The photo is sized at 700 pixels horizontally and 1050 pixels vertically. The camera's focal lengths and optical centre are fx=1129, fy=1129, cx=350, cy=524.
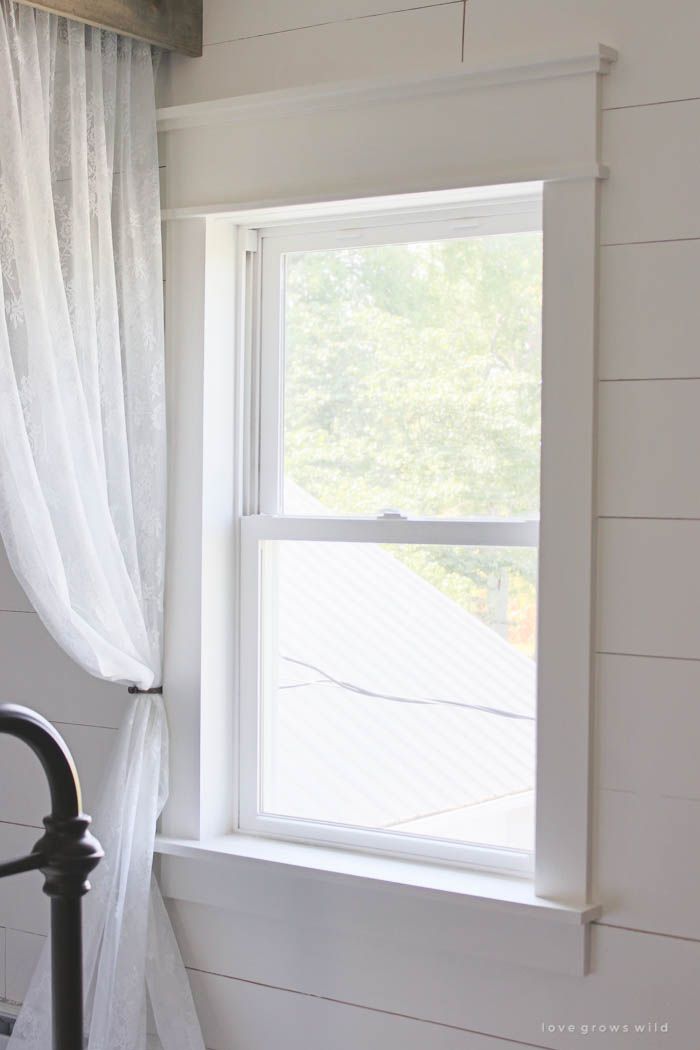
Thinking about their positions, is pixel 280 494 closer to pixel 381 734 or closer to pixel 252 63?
pixel 381 734

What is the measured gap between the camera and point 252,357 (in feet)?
7.75

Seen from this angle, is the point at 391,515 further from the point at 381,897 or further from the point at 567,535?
the point at 381,897

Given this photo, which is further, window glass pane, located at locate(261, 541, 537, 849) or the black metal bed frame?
window glass pane, located at locate(261, 541, 537, 849)

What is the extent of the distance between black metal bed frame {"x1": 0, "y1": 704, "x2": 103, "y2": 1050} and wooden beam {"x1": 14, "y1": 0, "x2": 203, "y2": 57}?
4.83 ft

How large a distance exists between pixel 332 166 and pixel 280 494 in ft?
2.17

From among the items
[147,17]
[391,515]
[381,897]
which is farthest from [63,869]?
[147,17]

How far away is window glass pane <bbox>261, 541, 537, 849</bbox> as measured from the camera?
2.11 meters

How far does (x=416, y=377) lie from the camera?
220cm

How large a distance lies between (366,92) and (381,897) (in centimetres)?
148

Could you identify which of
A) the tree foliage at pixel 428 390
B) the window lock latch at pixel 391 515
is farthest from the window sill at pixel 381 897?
the window lock latch at pixel 391 515

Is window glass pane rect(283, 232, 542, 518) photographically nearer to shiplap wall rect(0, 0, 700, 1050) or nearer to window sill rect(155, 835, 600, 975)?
shiplap wall rect(0, 0, 700, 1050)

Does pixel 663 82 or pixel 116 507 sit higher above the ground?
pixel 663 82

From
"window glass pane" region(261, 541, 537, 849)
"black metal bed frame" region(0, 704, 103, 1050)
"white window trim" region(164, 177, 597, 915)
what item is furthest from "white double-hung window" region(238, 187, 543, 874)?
"black metal bed frame" region(0, 704, 103, 1050)

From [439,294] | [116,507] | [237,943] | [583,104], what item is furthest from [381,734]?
[583,104]
